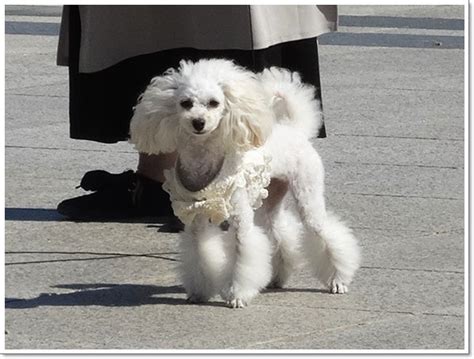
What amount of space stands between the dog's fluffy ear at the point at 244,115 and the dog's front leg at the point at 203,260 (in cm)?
37

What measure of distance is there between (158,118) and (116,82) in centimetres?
165

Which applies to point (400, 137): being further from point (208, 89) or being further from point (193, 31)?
point (208, 89)

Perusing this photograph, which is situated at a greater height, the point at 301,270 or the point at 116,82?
the point at 116,82

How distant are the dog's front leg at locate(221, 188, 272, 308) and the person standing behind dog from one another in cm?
121

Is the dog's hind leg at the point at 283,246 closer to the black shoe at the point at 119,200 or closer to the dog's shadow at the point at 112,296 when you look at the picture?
the dog's shadow at the point at 112,296

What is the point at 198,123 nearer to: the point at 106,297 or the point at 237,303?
the point at 237,303

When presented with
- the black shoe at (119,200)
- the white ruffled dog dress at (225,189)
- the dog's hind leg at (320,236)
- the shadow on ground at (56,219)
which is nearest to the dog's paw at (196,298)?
the white ruffled dog dress at (225,189)

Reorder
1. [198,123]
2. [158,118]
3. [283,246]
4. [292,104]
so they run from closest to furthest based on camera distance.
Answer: [198,123] → [158,118] → [292,104] → [283,246]

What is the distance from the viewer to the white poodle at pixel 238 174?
5.33m

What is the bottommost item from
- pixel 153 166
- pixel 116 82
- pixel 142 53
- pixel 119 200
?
pixel 119 200

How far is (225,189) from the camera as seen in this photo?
5.39 metres

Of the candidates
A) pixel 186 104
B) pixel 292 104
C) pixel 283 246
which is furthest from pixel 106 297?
pixel 292 104

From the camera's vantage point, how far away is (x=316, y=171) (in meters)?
5.67

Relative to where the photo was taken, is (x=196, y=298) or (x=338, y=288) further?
(x=338, y=288)
